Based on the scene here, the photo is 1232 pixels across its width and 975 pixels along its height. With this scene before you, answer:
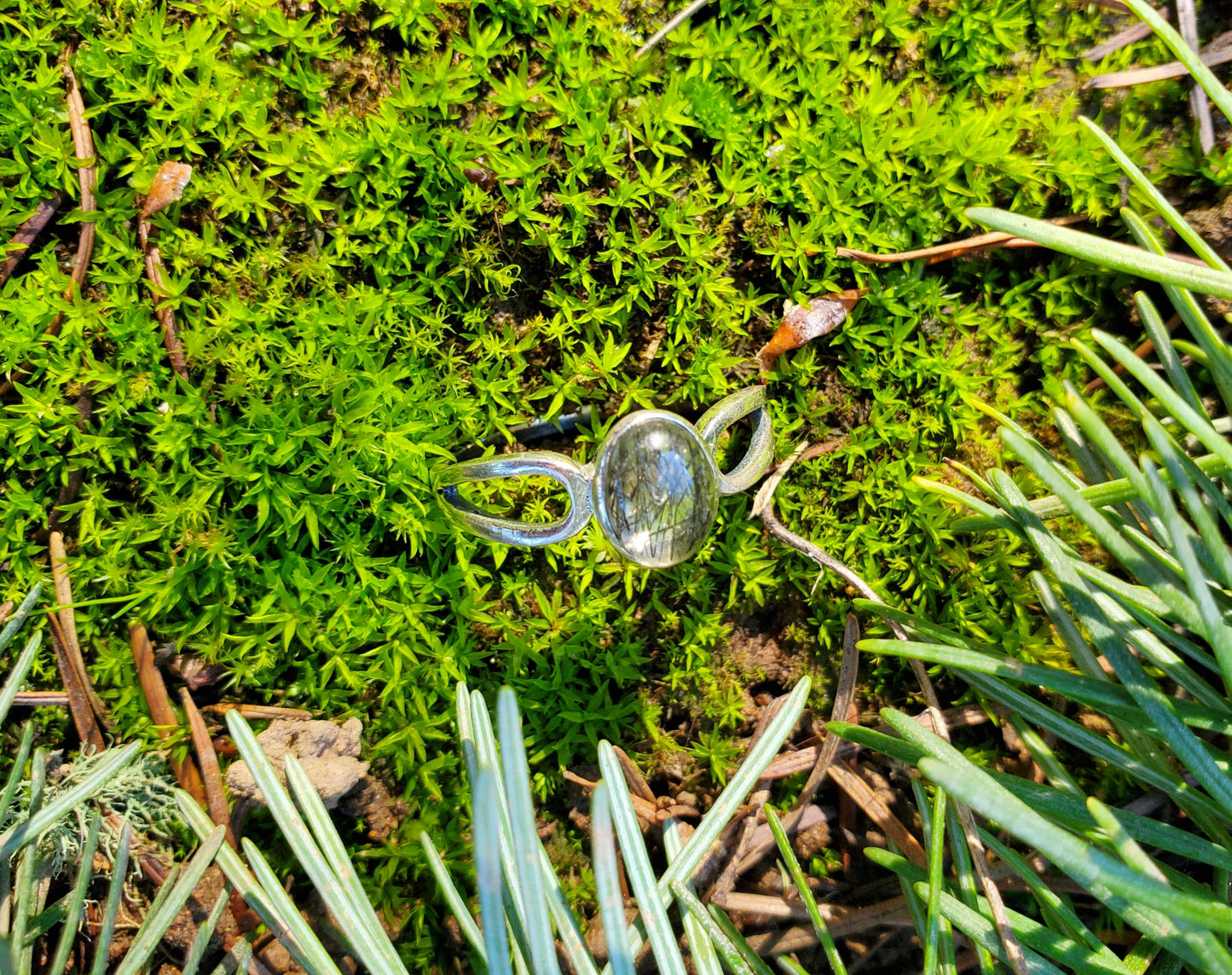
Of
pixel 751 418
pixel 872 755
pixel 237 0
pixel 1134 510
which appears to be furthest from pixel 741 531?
pixel 237 0

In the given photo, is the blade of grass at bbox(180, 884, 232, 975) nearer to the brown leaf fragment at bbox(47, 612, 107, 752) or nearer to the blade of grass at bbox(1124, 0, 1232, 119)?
the brown leaf fragment at bbox(47, 612, 107, 752)

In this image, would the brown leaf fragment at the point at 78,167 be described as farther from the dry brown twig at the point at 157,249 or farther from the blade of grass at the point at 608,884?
the blade of grass at the point at 608,884

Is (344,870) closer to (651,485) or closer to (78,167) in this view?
(651,485)

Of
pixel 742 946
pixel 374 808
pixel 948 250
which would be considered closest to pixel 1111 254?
pixel 948 250

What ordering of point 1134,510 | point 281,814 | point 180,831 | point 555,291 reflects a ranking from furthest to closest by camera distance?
point 555,291
point 180,831
point 1134,510
point 281,814

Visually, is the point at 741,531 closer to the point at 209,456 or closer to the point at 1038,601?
the point at 1038,601

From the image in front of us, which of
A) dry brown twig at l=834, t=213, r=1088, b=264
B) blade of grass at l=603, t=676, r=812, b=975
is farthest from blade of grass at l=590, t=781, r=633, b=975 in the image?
dry brown twig at l=834, t=213, r=1088, b=264
